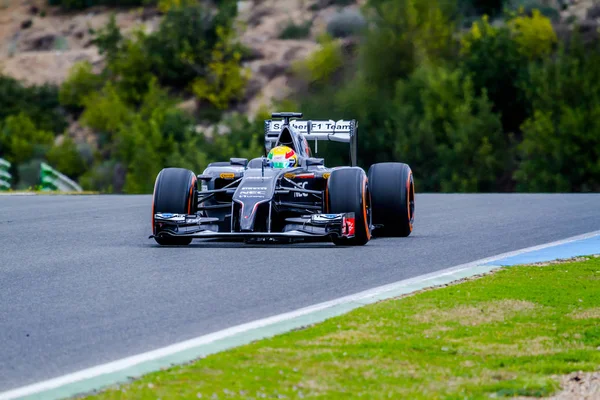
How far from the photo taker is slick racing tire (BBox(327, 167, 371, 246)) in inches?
534

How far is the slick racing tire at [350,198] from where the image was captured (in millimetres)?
13555

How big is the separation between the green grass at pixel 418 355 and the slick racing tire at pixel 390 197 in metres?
5.23

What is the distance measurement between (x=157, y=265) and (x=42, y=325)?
12.0 feet

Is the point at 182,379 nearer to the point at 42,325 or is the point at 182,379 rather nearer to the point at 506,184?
the point at 42,325

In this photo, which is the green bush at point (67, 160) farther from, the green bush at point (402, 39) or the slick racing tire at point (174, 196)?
the slick racing tire at point (174, 196)

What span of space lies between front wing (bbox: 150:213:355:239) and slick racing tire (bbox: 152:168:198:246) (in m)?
0.18

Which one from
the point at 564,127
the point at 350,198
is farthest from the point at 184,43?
the point at 350,198

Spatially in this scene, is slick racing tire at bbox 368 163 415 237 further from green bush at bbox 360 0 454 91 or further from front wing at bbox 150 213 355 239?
green bush at bbox 360 0 454 91

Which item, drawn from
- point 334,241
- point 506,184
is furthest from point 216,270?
point 506,184

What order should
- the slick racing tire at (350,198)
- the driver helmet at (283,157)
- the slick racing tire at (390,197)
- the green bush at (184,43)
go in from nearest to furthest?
1. the slick racing tire at (350,198)
2. the driver helmet at (283,157)
3. the slick racing tire at (390,197)
4. the green bush at (184,43)

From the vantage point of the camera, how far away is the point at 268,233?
42.9ft

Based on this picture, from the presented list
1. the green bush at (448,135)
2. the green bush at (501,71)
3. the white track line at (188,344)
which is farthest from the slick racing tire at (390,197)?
the green bush at (501,71)

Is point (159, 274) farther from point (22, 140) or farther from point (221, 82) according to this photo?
point (221, 82)

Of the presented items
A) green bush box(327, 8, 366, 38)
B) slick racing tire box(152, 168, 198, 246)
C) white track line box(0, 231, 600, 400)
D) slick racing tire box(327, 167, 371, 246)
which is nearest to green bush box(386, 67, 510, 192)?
green bush box(327, 8, 366, 38)
